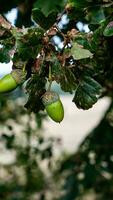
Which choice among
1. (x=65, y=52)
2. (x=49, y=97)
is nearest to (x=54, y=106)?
(x=49, y=97)

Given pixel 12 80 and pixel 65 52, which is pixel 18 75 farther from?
pixel 65 52

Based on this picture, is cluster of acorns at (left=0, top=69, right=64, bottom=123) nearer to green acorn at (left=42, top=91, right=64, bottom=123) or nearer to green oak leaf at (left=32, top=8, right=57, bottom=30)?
green acorn at (left=42, top=91, right=64, bottom=123)

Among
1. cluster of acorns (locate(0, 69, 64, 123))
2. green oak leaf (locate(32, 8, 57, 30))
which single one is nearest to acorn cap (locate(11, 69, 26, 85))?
cluster of acorns (locate(0, 69, 64, 123))

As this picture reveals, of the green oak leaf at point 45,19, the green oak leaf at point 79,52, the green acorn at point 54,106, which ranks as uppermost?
the green oak leaf at point 45,19

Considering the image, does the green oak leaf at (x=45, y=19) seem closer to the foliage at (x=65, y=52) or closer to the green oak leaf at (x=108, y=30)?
the foliage at (x=65, y=52)

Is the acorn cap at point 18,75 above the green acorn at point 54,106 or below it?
above

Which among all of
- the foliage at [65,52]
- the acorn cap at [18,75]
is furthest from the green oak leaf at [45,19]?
the acorn cap at [18,75]

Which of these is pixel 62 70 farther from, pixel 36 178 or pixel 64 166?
pixel 36 178
